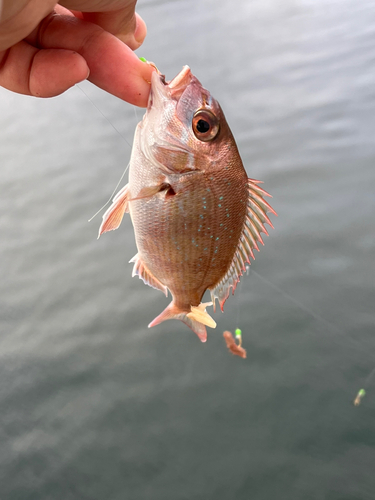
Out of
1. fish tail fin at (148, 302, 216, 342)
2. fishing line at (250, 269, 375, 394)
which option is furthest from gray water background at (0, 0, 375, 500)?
fish tail fin at (148, 302, 216, 342)

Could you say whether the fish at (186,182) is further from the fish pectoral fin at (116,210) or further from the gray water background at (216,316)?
the gray water background at (216,316)

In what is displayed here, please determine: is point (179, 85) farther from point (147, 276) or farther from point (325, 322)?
point (325, 322)

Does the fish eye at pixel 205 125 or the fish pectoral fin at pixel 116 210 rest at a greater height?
the fish eye at pixel 205 125

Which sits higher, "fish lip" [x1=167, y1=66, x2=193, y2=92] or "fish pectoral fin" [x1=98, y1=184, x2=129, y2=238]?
"fish lip" [x1=167, y1=66, x2=193, y2=92]

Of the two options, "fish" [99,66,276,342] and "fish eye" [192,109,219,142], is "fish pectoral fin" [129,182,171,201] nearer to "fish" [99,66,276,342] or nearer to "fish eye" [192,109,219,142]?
"fish" [99,66,276,342]

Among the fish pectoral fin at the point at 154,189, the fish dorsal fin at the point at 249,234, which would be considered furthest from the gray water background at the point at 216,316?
the fish pectoral fin at the point at 154,189

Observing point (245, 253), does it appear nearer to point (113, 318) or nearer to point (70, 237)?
point (113, 318)
